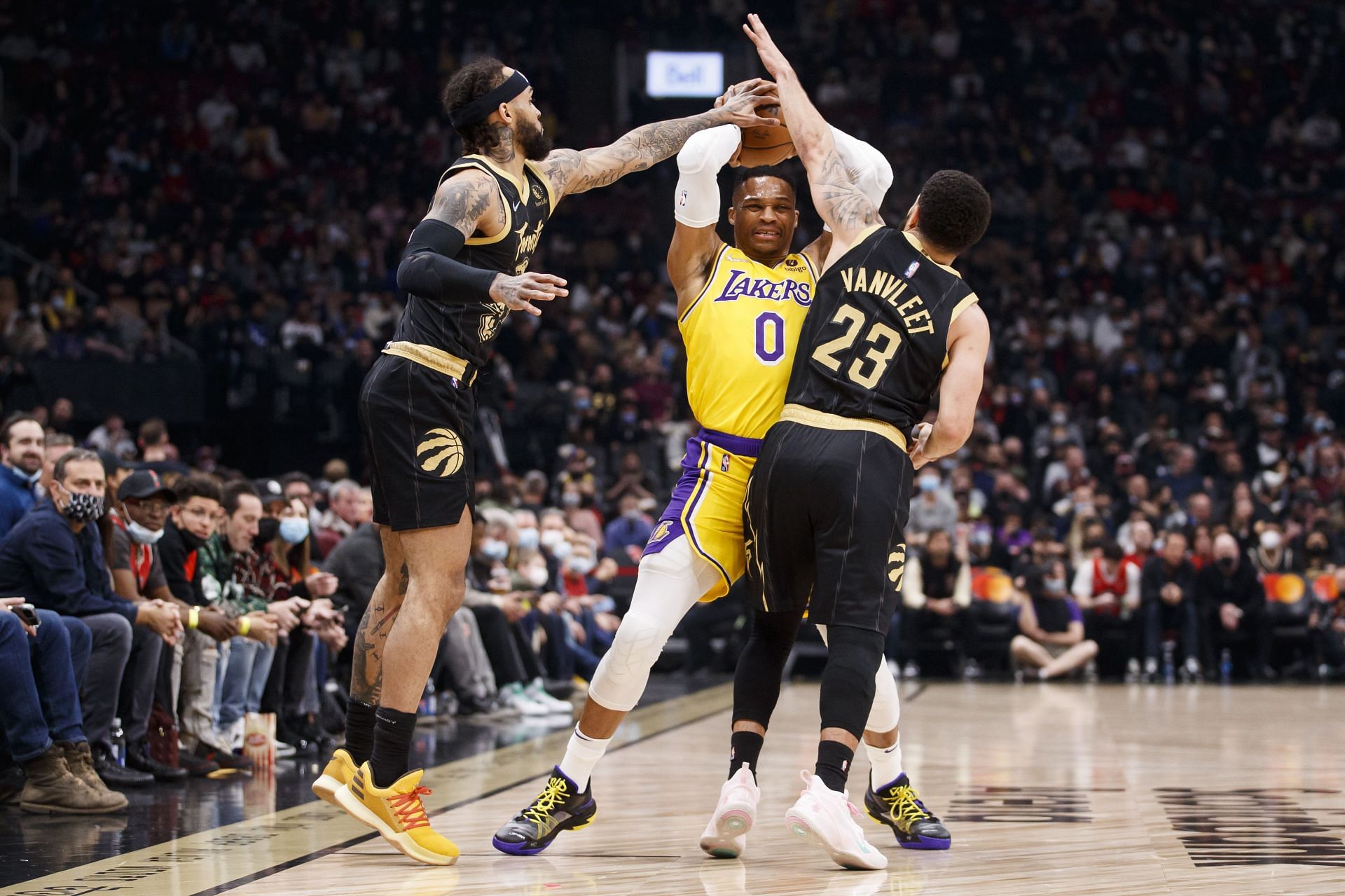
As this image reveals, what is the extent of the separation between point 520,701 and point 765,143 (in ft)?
17.3

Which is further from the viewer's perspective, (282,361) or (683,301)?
(282,361)

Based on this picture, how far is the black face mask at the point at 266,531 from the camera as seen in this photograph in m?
7.21

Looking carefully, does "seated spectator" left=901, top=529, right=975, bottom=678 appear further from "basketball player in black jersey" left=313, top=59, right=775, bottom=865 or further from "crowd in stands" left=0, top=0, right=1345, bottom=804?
"basketball player in black jersey" left=313, top=59, right=775, bottom=865

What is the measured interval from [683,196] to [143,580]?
320 cm

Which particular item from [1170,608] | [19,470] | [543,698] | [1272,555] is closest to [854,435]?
[19,470]

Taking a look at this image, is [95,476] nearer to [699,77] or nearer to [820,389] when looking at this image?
[820,389]

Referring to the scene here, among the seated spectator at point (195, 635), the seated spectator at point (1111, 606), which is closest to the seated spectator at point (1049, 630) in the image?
the seated spectator at point (1111, 606)

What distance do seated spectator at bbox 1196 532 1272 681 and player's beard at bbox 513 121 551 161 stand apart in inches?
417

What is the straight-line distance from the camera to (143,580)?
21.1ft

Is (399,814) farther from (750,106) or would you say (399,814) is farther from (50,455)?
(50,455)

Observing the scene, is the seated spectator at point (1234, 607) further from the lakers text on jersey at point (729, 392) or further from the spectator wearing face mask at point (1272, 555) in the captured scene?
the lakers text on jersey at point (729, 392)

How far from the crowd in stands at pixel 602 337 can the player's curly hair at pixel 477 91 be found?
2.29m

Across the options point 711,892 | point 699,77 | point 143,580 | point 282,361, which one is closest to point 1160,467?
point 699,77

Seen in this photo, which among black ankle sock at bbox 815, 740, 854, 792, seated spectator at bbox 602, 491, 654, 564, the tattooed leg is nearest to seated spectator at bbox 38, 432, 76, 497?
the tattooed leg
